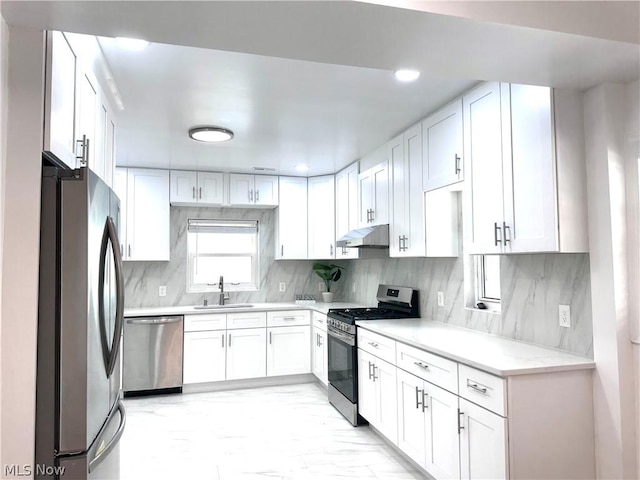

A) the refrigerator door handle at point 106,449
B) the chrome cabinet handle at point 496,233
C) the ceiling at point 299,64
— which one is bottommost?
the refrigerator door handle at point 106,449

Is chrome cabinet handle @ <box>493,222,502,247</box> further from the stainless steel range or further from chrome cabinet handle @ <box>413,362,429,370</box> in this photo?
the stainless steel range

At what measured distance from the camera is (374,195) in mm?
4008

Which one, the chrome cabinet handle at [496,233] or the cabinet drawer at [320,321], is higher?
the chrome cabinet handle at [496,233]

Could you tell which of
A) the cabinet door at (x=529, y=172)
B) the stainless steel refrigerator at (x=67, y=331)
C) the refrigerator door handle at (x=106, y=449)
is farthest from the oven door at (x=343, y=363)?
the stainless steel refrigerator at (x=67, y=331)

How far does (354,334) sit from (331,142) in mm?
1725

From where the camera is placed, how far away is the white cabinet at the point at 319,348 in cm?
448

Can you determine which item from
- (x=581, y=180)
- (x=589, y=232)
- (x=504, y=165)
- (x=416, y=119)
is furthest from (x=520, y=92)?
(x=416, y=119)

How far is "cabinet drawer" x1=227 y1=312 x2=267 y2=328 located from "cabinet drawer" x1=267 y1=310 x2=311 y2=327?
74 mm

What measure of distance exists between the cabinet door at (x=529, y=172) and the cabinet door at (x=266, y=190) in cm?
328

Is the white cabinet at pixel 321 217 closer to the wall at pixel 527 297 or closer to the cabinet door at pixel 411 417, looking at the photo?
the wall at pixel 527 297

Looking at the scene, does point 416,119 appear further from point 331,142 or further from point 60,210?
point 60,210

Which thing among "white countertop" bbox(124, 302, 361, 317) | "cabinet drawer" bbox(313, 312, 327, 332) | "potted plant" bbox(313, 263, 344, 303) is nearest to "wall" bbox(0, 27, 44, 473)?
"white countertop" bbox(124, 302, 361, 317)

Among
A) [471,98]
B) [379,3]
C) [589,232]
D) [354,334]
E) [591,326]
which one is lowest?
A: [354,334]

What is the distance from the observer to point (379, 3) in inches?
53.3
